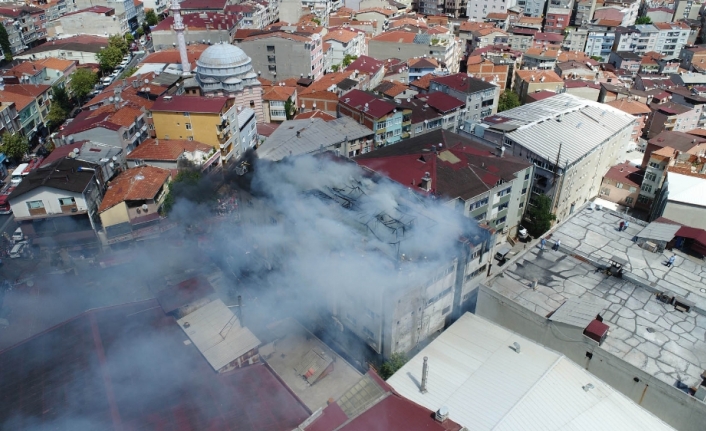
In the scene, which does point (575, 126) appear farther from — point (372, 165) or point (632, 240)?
point (372, 165)

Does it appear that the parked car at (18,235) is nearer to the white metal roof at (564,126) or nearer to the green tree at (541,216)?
the green tree at (541,216)

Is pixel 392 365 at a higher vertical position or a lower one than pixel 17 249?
higher

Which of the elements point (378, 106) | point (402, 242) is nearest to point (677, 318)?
point (402, 242)

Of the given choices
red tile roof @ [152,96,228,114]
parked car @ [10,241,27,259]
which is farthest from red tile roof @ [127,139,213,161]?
parked car @ [10,241,27,259]

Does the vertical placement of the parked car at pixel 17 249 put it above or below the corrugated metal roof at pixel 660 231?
below

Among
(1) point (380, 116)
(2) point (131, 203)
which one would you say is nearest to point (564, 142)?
(1) point (380, 116)

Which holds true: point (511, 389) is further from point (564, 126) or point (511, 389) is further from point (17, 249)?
point (17, 249)

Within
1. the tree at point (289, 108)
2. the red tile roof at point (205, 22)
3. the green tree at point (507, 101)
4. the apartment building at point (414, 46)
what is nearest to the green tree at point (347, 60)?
the apartment building at point (414, 46)
